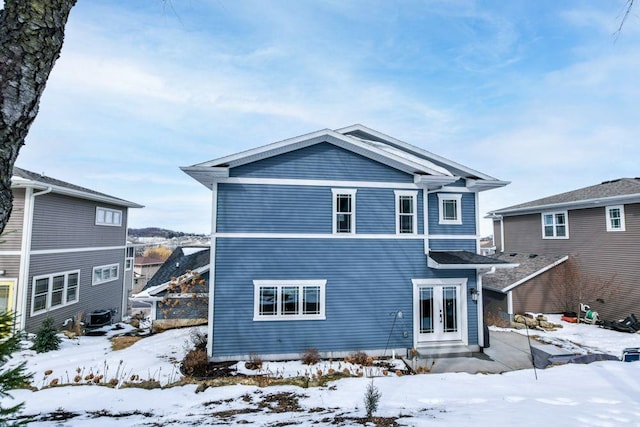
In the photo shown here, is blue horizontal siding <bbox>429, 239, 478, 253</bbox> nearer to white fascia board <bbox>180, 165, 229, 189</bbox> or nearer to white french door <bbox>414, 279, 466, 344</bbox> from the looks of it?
white french door <bbox>414, 279, 466, 344</bbox>

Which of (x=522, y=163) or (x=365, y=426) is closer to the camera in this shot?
(x=365, y=426)

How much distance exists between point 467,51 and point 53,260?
73.9ft

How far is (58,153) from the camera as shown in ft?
70.9

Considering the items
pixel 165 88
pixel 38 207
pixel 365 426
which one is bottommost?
pixel 365 426

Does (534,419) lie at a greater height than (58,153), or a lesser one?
lesser

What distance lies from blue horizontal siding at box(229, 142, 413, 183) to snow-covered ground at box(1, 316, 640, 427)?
6176 millimetres

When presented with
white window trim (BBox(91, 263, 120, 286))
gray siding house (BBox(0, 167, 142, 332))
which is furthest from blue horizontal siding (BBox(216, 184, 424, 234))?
white window trim (BBox(91, 263, 120, 286))

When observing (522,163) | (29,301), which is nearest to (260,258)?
(29,301)

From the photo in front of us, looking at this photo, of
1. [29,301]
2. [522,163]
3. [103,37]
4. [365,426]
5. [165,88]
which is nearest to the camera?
[365,426]

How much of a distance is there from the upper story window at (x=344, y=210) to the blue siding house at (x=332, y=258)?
3cm

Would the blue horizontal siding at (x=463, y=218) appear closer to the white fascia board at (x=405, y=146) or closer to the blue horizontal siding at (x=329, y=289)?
the white fascia board at (x=405, y=146)

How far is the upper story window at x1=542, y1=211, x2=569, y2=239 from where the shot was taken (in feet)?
57.9

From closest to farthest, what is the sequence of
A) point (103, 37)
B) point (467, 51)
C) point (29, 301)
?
point (103, 37), point (29, 301), point (467, 51)

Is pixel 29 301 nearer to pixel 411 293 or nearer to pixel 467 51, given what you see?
pixel 411 293
